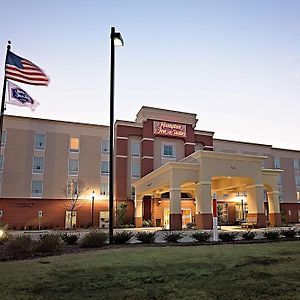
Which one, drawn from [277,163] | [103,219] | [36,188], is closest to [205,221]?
[103,219]

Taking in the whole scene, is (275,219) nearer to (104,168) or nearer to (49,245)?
(104,168)

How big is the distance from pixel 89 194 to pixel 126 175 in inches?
212

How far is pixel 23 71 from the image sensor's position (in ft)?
55.8

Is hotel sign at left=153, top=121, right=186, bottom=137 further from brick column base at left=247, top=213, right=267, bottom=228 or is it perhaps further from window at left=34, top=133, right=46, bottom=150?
brick column base at left=247, top=213, right=267, bottom=228

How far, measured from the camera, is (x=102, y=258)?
8.79 meters

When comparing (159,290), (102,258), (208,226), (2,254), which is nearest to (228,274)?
(159,290)

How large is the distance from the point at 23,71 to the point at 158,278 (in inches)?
572

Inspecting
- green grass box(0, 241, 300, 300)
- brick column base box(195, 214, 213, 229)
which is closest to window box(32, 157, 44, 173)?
brick column base box(195, 214, 213, 229)

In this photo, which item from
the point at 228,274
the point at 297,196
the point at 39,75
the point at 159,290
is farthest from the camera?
the point at 297,196

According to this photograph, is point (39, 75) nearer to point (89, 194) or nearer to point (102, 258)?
point (102, 258)

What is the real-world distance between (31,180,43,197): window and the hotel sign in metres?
16.3

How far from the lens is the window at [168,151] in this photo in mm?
44156

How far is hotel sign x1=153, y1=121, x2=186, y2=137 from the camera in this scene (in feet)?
143

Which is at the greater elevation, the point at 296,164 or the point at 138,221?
the point at 296,164
